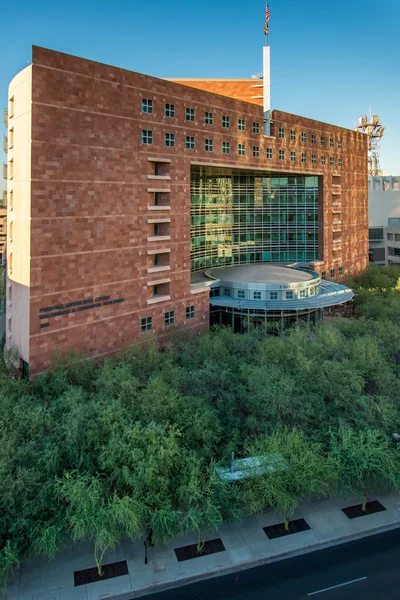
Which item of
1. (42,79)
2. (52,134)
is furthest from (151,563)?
(42,79)

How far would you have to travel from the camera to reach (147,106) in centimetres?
4003

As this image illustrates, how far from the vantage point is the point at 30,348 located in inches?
1309

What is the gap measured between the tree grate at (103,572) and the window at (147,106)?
32.4 metres

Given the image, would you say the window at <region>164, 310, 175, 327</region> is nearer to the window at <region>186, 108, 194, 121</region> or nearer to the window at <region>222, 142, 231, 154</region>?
the window at <region>222, 142, 231, 154</region>

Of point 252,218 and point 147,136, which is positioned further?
point 252,218

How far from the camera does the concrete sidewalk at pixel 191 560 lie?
20062mm

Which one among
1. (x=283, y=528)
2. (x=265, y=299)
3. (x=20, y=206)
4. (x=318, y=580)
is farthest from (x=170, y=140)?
(x=318, y=580)

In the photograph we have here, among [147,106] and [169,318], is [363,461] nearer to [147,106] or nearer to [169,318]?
[169,318]

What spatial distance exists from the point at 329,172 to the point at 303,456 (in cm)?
5071

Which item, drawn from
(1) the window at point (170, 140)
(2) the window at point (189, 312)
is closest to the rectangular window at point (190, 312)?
(2) the window at point (189, 312)

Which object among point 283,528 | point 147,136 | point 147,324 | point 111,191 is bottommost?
point 283,528

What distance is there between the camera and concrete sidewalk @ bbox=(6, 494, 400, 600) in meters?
20.1

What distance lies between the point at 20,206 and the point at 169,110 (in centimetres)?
1587

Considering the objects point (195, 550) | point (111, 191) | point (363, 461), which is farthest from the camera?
point (111, 191)
